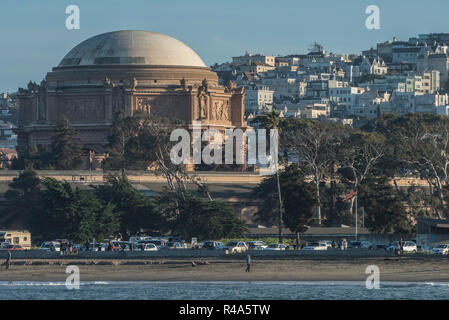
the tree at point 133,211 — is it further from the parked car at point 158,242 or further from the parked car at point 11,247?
the parked car at point 11,247

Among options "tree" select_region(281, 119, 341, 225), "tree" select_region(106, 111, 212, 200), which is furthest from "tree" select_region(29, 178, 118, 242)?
"tree" select_region(281, 119, 341, 225)

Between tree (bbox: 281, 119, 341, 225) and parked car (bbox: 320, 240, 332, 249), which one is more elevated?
tree (bbox: 281, 119, 341, 225)

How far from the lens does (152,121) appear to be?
14412 centimetres

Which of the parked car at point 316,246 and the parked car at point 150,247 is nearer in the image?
the parked car at point 150,247

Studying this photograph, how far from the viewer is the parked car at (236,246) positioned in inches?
3999

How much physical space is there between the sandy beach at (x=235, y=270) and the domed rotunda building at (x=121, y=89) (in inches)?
2568

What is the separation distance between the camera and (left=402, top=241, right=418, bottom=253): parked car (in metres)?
101

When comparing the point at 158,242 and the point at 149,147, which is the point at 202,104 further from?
the point at 158,242

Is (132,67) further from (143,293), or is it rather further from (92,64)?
(143,293)

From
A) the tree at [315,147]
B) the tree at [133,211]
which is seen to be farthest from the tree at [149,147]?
the tree at [315,147]

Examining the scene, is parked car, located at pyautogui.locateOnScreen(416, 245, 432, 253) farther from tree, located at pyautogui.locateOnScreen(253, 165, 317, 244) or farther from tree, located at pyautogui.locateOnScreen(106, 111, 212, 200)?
tree, located at pyautogui.locateOnScreen(106, 111, 212, 200)

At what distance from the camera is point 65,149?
152500 mm

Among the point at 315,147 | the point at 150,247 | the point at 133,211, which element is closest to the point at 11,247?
the point at 150,247

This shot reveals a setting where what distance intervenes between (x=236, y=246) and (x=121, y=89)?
60.5m
